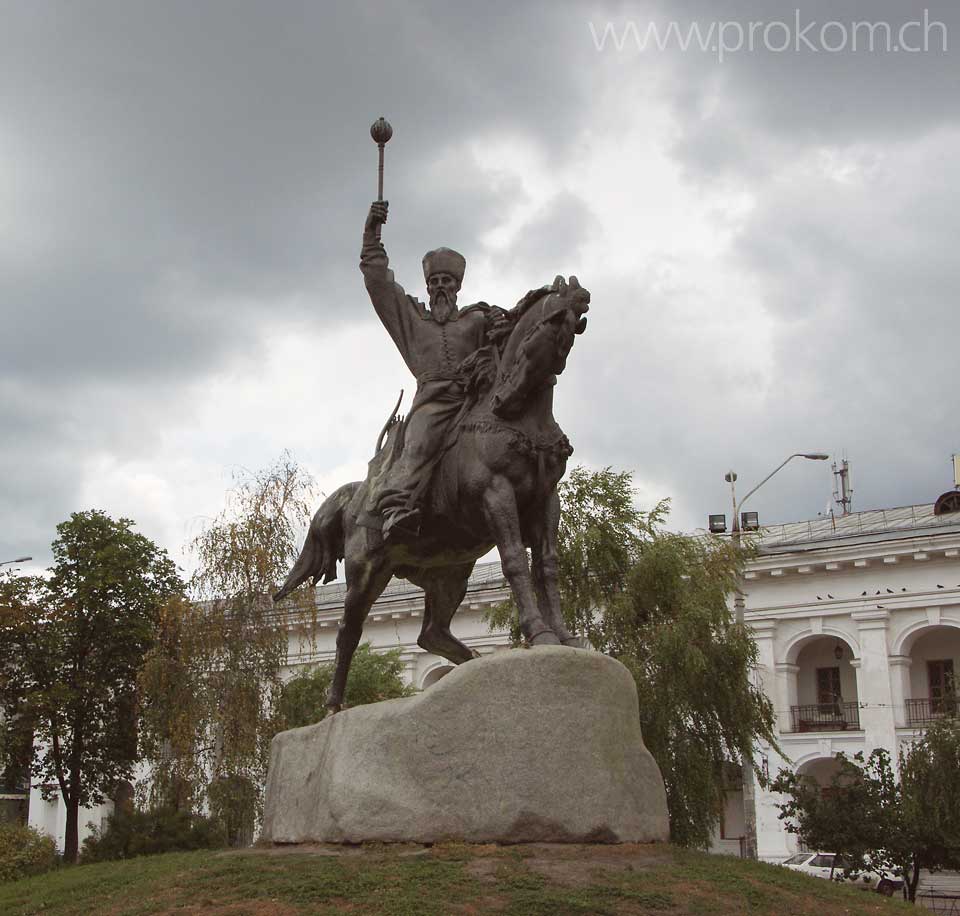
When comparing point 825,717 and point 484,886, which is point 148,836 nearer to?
point 484,886

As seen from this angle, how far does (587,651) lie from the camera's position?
9.05m

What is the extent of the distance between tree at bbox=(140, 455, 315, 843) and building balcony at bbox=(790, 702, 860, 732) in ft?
60.8

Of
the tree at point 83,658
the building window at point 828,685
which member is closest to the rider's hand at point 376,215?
the tree at point 83,658

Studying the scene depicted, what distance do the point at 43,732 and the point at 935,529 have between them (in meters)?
28.1

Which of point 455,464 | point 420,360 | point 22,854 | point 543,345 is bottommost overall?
point 22,854

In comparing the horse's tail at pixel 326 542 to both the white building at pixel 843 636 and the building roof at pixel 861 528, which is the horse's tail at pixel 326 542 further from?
the building roof at pixel 861 528

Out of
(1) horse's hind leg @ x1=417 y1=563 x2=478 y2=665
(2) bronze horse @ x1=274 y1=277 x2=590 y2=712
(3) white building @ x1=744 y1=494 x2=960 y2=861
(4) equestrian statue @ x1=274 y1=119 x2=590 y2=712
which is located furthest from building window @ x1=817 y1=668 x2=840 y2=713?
(2) bronze horse @ x1=274 y1=277 x2=590 y2=712

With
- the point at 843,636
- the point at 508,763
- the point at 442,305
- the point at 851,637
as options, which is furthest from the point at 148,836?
the point at 851,637

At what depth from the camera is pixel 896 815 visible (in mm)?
24453

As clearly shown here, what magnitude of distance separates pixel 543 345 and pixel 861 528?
36.7 meters

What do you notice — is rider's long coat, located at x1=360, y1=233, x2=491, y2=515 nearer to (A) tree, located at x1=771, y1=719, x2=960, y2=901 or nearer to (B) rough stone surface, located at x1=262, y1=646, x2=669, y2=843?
(B) rough stone surface, located at x1=262, y1=646, x2=669, y2=843

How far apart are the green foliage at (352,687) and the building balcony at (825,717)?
42.5 feet

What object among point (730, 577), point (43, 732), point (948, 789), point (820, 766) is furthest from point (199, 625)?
point (820, 766)

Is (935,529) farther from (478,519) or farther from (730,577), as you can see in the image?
(478,519)
